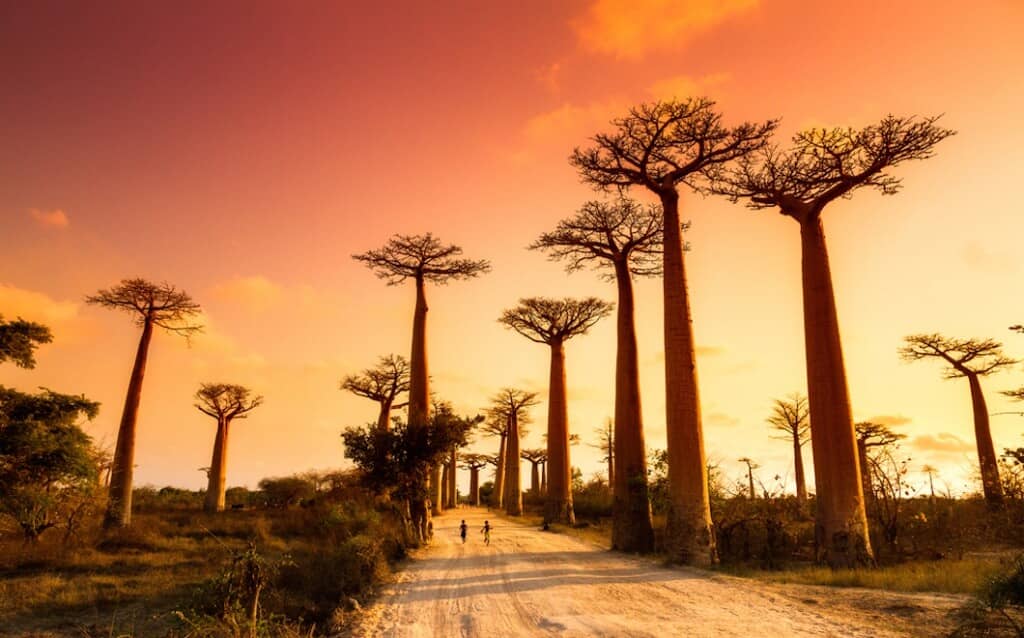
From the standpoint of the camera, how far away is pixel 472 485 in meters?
54.7

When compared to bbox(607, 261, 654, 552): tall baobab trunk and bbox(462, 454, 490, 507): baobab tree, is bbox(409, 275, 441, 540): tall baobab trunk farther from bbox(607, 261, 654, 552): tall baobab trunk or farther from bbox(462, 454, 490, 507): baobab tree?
bbox(462, 454, 490, 507): baobab tree

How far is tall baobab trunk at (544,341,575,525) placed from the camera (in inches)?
975

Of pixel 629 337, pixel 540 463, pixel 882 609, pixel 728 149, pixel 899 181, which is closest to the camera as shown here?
pixel 882 609

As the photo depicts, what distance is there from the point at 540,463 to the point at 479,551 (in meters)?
38.4

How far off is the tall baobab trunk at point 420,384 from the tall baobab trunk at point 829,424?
1027 centimetres

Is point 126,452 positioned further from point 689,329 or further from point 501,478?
point 501,478

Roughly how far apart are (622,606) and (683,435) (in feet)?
17.7

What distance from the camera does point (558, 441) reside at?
26.4m

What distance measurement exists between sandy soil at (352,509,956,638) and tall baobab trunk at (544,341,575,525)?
13.9 metres

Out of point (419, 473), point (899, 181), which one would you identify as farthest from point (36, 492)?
point (899, 181)

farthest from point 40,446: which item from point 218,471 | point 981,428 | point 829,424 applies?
point 981,428

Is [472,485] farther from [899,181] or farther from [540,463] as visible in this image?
[899,181]

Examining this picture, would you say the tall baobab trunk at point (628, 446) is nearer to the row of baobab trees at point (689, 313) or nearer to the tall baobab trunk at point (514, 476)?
the row of baobab trees at point (689, 313)

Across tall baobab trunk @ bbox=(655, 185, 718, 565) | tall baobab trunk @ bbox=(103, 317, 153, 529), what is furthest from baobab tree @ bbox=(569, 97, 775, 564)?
tall baobab trunk @ bbox=(103, 317, 153, 529)
